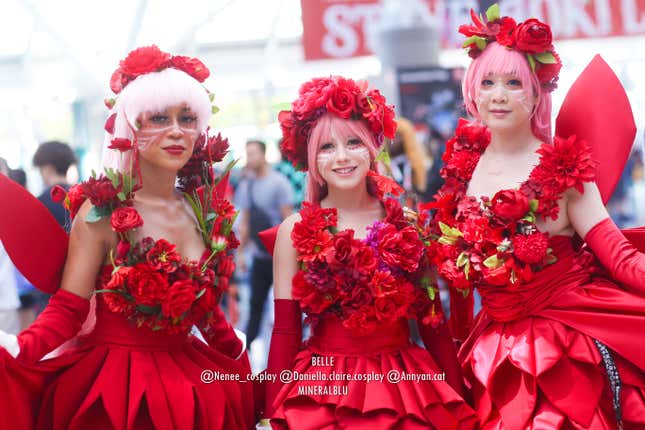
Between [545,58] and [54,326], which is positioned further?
[545,58]

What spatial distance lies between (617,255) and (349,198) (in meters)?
0.78

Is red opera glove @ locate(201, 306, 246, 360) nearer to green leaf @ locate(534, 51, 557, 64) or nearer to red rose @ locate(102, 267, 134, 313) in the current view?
red rose @ locate(102, 267, 134, 313)

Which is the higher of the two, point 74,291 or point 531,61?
point 531,61

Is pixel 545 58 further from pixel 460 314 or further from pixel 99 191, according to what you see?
pixel 99 191

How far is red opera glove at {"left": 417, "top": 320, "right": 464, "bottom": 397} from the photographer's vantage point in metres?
2.21

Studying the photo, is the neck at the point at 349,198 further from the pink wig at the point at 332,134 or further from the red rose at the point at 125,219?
the red rose at the point at 125,219

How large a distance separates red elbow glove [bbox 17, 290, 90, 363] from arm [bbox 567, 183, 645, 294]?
1395 millimetres

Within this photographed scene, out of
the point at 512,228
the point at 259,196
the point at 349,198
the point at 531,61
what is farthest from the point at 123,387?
the point at 259,196

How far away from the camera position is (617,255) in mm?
2047

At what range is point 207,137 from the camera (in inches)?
92.8

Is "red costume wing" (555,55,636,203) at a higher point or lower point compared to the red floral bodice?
higher

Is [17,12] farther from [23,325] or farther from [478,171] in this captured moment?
[478,171]

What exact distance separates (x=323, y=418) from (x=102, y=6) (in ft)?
24.1

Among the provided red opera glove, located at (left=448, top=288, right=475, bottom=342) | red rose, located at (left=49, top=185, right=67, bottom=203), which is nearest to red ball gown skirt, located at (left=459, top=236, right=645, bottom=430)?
red opera glove, located at (left=448, top=288, right=475, bottom=342)
